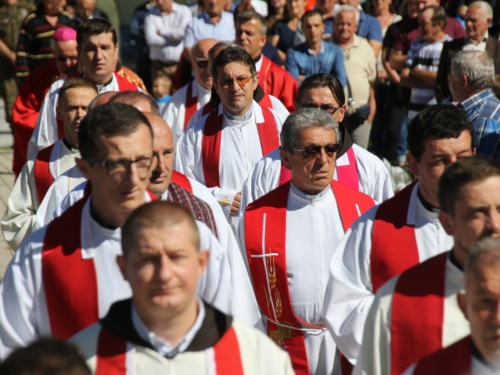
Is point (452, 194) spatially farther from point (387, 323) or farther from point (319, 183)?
point (319, 183)

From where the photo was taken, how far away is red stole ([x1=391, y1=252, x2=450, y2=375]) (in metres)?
3.52

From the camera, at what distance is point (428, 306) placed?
3531 mm

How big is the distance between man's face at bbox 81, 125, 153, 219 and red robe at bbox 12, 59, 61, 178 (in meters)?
4.24

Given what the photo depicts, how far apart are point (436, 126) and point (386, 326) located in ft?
3.57

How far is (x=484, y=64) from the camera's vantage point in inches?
254

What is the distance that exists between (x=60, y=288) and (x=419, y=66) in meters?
6.96

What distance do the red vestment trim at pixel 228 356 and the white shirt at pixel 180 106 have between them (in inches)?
210

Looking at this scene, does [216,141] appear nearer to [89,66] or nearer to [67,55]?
[89,66]

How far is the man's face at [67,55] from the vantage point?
7.83m

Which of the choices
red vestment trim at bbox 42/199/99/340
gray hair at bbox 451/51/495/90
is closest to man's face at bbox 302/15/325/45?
gray hair at bbox 451/51/495/90

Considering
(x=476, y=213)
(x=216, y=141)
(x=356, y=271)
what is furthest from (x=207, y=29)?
(x=476, y=213)

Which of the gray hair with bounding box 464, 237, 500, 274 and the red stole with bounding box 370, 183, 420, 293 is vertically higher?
the gray hair with bounding box 464, 237, 500, 274

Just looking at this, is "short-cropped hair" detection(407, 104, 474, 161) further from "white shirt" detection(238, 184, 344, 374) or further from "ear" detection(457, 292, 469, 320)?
"ear" detection(457, 292, 469, 320)

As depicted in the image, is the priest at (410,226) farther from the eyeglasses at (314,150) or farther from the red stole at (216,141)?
the red stole at (216,141)
